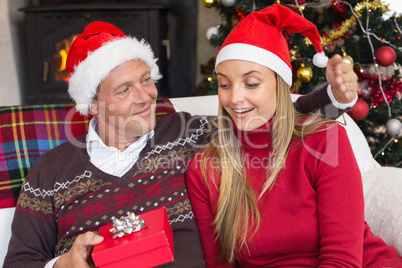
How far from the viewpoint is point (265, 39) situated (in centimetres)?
127

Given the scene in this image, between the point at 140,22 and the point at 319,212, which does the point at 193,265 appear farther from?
the point at 140,22

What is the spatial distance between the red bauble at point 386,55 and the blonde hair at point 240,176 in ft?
3.58

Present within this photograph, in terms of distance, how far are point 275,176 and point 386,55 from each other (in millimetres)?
1297

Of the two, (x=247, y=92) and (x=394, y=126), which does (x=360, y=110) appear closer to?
(x=394, y=126)

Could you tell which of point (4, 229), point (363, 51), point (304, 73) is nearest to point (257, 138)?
point (4, 229)

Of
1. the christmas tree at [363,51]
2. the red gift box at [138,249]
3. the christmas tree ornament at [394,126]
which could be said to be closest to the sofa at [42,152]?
the red gift box at [138,249]

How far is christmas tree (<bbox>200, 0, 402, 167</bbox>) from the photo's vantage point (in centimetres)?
234

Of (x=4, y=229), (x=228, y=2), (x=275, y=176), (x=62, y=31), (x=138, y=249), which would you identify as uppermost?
(x=228, y=2)

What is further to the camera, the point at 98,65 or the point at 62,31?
the point at 62,31

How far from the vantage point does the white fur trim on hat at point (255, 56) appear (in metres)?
1.24

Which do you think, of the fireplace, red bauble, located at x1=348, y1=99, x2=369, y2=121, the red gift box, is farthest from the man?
the fireplace

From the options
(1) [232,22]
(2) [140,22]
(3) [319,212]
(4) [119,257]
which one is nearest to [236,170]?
(3) [319,212]

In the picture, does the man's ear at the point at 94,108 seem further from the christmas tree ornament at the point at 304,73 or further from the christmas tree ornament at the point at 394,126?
the christmas tree ornament at the point at 394,126

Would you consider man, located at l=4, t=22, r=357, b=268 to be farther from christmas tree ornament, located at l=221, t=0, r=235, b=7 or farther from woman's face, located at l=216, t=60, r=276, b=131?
christmas tree ornament, located at l=221, t=0, r=235, b=7
